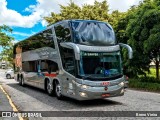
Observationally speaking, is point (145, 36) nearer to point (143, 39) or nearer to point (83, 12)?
point (143, 39)

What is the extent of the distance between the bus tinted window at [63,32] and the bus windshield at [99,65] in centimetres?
127

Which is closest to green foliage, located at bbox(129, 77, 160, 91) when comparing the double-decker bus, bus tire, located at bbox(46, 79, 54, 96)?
bus tire, located at bbox(46, 79, 54, 96)

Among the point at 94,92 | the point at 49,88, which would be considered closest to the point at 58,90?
the point at 49,88

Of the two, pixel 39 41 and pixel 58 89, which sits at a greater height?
pixel 39 41

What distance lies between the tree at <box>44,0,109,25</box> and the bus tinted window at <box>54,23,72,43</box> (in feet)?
75.1

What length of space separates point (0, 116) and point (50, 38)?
6905 millimetres

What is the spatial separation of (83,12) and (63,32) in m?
24.8

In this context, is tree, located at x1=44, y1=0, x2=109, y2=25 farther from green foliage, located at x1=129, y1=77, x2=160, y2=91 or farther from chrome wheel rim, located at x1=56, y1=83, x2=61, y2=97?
chrome wheel rim, located at x1=56, y1=83, x2=61, y2=97

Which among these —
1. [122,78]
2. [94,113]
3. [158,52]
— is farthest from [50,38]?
[158,52]

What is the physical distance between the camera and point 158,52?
2386 centimetres

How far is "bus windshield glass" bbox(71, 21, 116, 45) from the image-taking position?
1306 centimetres

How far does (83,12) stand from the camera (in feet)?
127

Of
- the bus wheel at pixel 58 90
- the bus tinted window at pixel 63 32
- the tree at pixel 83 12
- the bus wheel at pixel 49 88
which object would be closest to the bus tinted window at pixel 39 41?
the bus tinted window at pixel 63 32

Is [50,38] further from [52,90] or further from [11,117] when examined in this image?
[11,117]
